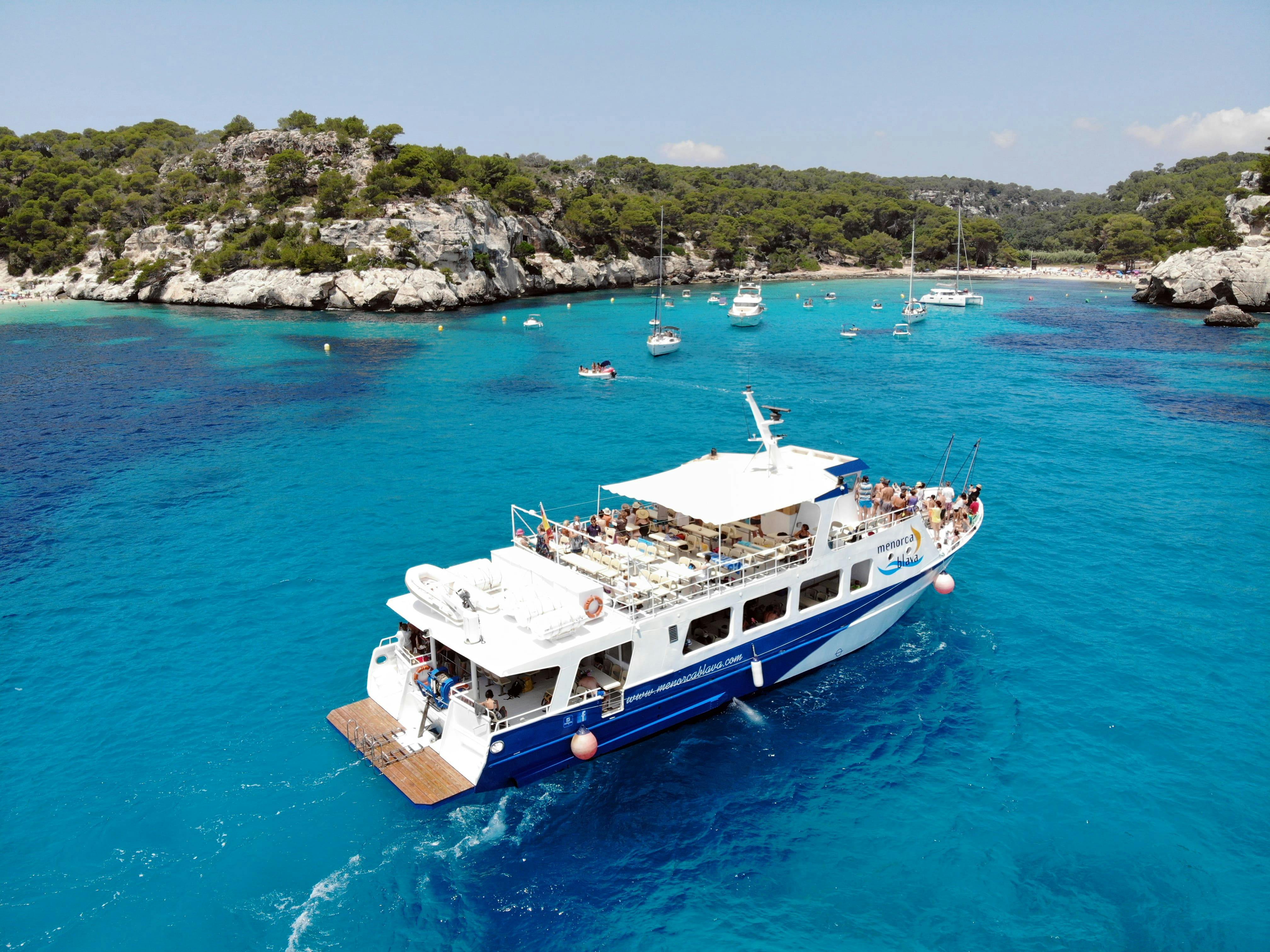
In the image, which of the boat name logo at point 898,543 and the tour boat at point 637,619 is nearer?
the tour boat at point 637,619

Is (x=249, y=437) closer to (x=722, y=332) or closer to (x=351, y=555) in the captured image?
(x=351, y=555)

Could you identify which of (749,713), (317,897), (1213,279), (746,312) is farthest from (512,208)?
(317,897)

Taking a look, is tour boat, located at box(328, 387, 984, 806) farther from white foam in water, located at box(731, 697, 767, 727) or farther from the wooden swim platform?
white foam in water, located at box(731, 697, 767, 727)

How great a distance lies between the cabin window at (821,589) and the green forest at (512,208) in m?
87.7

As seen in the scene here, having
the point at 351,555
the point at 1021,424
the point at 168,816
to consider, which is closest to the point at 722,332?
the point at 1021,424

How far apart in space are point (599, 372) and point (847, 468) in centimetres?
4133

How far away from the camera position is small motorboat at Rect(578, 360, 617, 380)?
61250 millimetres

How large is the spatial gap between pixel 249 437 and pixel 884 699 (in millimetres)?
36926

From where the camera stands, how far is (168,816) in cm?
1639

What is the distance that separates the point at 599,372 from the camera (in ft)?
202

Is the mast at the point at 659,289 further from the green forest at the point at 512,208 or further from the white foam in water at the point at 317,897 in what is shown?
the white foam in water at the point at 317,897

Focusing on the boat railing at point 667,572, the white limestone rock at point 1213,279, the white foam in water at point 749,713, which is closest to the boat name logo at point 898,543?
the boat railing at point 667,572

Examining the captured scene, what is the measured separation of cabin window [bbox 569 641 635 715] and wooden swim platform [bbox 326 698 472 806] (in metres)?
2.96

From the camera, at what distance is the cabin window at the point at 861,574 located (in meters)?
21.7
